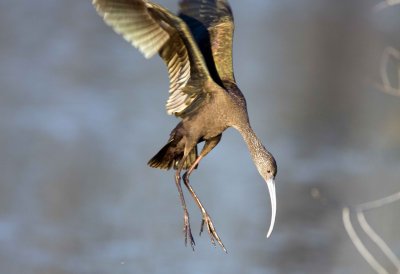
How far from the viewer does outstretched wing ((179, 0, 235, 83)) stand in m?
5.77

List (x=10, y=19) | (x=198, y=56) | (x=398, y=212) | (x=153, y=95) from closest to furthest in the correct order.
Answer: (x=198, y=56)
(x=398, y=212)
(x=153, y=95)
(x=10, y=19)

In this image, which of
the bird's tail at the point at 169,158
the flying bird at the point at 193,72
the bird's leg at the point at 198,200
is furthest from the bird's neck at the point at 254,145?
the bird's tail at the point at 169,158

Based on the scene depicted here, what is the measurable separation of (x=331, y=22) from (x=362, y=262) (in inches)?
147

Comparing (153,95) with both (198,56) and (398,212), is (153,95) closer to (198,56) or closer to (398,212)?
(398,212)

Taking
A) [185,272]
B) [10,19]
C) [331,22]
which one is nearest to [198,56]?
[185,272]

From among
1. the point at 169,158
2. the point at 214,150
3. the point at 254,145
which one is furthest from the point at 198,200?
the point at 214,150

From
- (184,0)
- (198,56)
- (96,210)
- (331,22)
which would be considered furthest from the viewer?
(331,22)

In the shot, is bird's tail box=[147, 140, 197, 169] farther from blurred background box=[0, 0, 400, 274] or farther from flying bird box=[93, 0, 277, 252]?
blurred background box=[0, 0, 400, 274]

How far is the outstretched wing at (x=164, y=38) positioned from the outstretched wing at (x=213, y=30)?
0.50ft

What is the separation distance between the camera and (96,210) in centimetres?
755

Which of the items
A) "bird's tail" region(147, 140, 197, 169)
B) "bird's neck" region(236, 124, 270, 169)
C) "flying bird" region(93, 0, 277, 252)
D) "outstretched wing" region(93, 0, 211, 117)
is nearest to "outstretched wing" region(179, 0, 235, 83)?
"flying bird" region(93, 0, 277, 252)

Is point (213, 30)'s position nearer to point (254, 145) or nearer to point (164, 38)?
point (164, 38)

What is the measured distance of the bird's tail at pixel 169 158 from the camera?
584cm

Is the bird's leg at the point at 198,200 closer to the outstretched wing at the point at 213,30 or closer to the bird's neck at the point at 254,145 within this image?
the bird's neck at the point at 254,145
